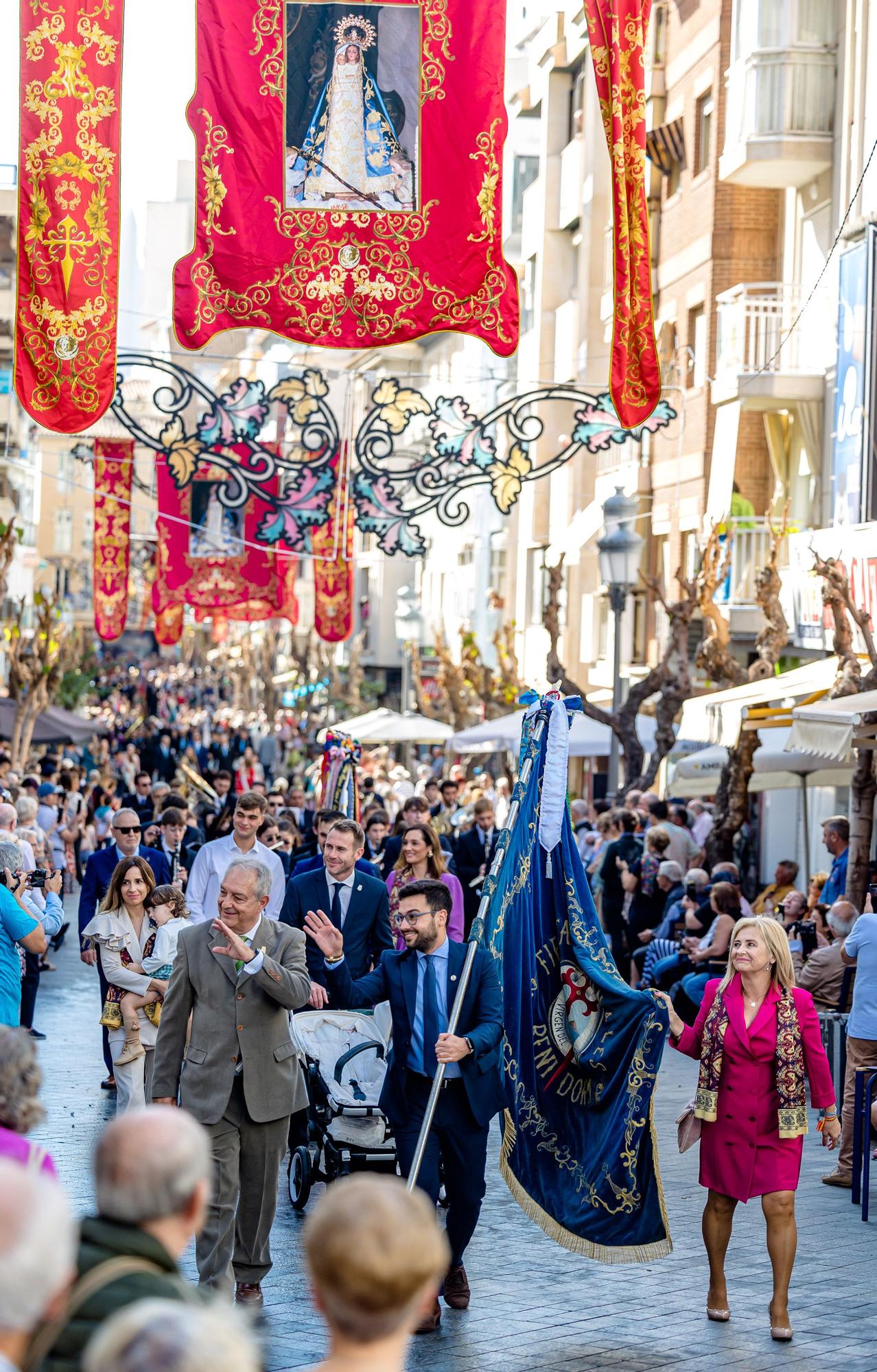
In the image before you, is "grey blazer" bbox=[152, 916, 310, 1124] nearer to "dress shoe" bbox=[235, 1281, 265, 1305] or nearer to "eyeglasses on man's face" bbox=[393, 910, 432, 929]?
"eyeglasses on man's face" bbox=[393, 910, 432, 929]

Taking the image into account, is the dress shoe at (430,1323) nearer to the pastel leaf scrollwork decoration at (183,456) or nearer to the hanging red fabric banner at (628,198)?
the hanging red fabric banner at (628,198)

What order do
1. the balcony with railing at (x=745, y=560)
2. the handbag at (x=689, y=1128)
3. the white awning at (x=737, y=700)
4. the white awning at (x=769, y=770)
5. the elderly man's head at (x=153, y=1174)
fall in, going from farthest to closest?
the balcony with railing at (x=745, y=560) < the white awning at (x=769, y=770) < the white awning at (x=737, y=700) < the handbag at (x=689, y=1128) < the elderly man's head at (x=153, y=1174)

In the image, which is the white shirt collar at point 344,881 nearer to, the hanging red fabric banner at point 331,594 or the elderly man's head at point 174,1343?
the elderly man's head at point 174,1343

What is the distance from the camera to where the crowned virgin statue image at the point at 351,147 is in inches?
520

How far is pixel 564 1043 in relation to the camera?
9086 mm

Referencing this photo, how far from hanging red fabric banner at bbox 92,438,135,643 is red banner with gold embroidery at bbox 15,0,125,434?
11483 mm

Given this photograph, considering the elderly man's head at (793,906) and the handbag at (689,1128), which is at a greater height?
the elderly man's head at (793,906)

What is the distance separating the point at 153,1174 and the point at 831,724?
11.3 meters

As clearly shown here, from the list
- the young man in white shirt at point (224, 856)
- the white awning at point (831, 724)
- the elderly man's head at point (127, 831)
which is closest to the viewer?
the young man in white shirt at point (224, 856)

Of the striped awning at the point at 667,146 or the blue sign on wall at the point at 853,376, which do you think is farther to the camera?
the striped awning at the point at 667,146

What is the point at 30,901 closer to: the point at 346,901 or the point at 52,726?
the point at 346,901

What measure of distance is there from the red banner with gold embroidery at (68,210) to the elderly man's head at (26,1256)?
9802mm

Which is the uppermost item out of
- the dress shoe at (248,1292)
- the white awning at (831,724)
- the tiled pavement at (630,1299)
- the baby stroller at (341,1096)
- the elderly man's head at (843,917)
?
the white awning at (831,724)

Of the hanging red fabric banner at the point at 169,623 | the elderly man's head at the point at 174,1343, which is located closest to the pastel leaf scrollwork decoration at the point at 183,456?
the elderly man's head at the point at 174,1343
